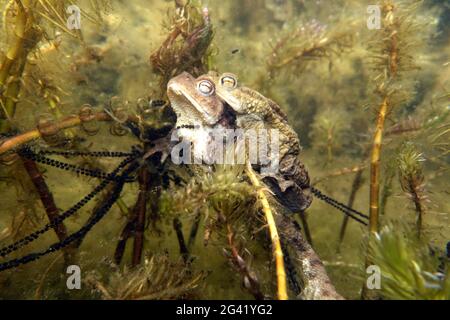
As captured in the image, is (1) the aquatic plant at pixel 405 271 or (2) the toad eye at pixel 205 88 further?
(2) the toad eye at pixel 205 88

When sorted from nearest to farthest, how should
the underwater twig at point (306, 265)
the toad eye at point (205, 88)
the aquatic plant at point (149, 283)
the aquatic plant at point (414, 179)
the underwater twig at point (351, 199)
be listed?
1. the aquatic plant at point (149, 283)
2. the underwater twig at point (306, 265)
3. the toad eye at point (205, 88)
4. the aquatic plant at point (414, 179)
5. the underwater twig at point (351, 199)

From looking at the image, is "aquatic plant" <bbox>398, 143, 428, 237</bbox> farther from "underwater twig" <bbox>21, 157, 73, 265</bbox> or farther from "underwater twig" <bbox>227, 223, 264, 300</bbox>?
"underwater twig" <bbox>21, 157, 73, 265</bbox>

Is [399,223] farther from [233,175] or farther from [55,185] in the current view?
[55,185]

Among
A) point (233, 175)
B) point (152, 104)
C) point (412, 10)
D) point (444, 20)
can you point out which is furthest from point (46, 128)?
point (444, 20)

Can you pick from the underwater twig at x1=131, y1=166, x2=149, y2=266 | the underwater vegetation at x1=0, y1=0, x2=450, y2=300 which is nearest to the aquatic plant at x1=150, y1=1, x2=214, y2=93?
the underwater vegetation at x1=0, y1=0, x2=450, y2=300

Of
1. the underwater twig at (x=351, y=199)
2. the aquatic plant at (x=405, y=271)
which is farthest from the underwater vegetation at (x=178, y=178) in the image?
the underwater twig at (x=351, y=199)

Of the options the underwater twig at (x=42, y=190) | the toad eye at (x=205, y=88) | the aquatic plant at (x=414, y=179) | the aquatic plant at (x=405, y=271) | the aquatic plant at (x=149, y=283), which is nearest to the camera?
the aquatic plant at (x=405, y=271)

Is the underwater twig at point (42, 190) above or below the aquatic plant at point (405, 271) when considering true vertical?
above

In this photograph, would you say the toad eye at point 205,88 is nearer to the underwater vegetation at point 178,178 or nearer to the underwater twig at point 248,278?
the underwater vegetation at point 178,178
